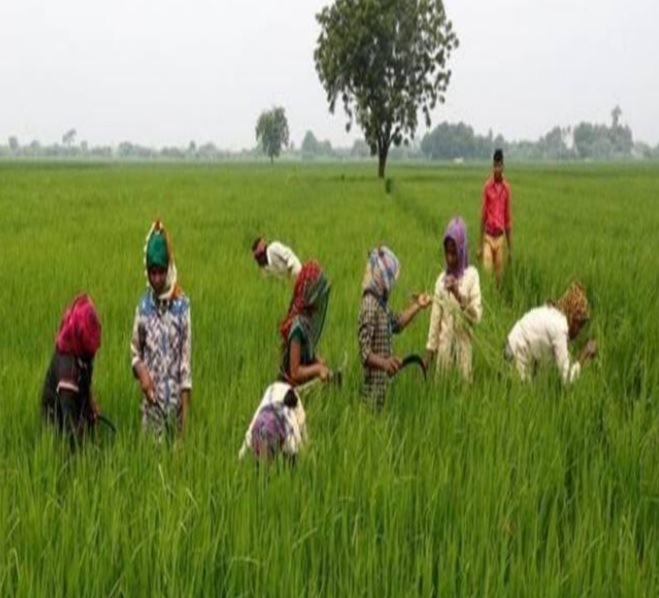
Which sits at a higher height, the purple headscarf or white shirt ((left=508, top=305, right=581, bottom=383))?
the purple headscarf

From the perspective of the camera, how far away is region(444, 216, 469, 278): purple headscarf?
3926 mm

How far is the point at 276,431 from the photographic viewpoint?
2686mm

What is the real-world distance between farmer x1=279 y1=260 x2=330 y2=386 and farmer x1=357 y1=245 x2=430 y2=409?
0.35 metres

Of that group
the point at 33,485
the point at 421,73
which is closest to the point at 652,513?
the point at 33,485

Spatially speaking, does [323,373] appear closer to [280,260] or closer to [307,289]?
[307,289]

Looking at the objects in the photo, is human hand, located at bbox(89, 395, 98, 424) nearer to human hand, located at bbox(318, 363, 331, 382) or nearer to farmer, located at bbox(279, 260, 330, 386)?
farmer, located at bbox(279, 260, 330, 386)

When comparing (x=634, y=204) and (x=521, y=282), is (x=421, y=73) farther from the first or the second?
(x=521, y=282)

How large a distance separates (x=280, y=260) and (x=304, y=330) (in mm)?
2238

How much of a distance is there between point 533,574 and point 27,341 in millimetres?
3651

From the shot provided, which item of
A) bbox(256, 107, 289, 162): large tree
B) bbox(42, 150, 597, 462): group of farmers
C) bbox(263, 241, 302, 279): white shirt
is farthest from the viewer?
bbox(256, 107, 289, 162): large tree

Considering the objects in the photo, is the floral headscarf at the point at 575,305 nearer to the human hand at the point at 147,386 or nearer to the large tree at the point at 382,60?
the human hand at the point at 147,386

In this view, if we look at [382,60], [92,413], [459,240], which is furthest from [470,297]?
[382,60]

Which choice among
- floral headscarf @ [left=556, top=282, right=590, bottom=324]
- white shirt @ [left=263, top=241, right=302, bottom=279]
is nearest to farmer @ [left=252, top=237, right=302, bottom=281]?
white shirt @ [left=263, top=241, right=302, bottom=279]

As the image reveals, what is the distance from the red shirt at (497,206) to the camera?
289 inches
